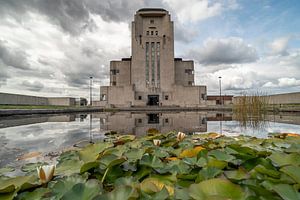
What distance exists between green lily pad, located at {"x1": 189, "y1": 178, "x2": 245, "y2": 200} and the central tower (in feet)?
119

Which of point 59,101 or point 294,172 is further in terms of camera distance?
point 59,101

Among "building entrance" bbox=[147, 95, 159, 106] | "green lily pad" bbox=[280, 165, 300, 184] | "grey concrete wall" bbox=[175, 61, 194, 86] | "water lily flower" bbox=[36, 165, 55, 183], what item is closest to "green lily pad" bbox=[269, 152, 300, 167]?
"green lily pad" bbox=[280, 165, 300, 184]

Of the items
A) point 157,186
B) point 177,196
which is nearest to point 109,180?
point 157,186

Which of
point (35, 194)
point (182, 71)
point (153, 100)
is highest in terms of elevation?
point (182, 71)

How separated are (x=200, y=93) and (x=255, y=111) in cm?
2736

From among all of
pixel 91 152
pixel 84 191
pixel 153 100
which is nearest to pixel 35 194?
pixel 84 191

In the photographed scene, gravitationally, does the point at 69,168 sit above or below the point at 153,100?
below

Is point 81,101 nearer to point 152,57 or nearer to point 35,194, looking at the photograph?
point 152,57

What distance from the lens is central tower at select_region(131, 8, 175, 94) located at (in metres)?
37.1

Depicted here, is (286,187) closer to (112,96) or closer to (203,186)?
(203,186)

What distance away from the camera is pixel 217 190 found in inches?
34.6

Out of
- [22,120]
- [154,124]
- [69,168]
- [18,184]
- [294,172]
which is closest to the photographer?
[294,172]

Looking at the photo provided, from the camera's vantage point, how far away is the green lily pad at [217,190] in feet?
2.75

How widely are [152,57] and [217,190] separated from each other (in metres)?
37.6
